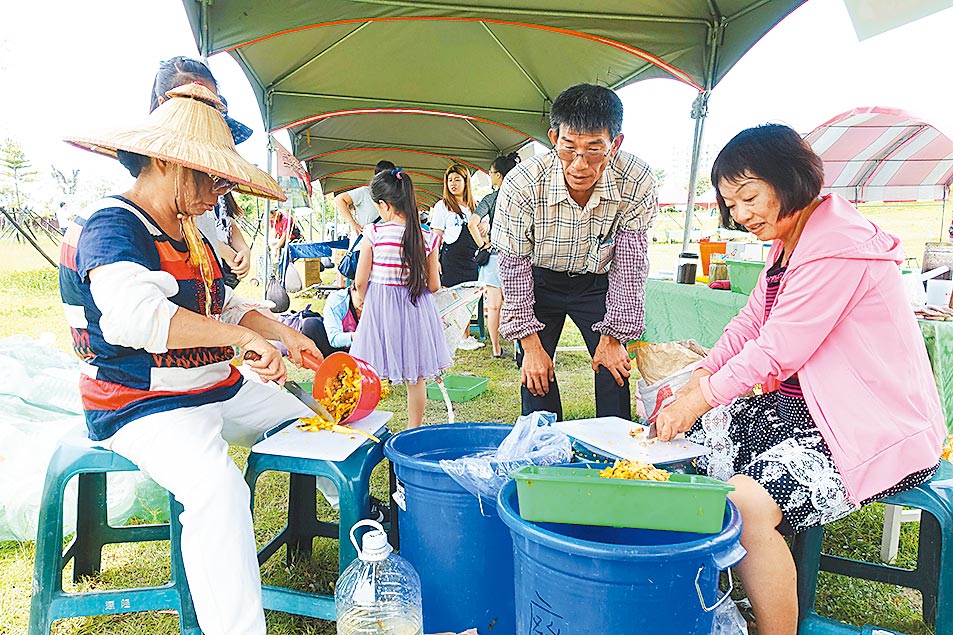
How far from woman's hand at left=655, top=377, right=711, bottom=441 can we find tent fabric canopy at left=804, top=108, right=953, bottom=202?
24.6ft

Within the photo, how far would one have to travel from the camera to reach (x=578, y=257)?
248cm

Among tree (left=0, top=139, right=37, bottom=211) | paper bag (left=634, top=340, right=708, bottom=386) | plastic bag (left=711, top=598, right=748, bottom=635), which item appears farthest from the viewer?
tree (left=0, top=139, right=37, bottom=211)

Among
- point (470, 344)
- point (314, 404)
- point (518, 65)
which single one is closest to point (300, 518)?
point (314, 404)

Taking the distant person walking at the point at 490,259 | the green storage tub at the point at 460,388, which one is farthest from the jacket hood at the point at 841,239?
the distant person walking at the point at 490,259

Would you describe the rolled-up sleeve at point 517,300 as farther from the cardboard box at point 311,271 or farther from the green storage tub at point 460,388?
the cardboard box at point 311,271

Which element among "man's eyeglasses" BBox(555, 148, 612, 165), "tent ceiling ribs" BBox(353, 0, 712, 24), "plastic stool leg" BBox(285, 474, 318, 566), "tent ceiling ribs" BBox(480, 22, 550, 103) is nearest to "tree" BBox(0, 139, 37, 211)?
"tent ceiling ribs" BBox(480, 22, 550, 103)

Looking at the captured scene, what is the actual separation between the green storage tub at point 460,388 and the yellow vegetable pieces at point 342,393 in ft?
7.31

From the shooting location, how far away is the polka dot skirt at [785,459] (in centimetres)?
154

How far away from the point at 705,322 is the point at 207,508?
3.22 meters

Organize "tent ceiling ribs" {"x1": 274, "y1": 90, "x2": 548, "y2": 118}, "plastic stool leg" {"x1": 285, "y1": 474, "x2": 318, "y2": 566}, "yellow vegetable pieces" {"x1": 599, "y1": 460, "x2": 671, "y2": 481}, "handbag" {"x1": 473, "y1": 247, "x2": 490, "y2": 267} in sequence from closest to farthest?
"yellow vegetable pieces" {"x1": 599, "y1": 460, "x2": 671, "y2": 481} < "plastic stool leg" {"x1": 285, "y1": 474, "x2": 318, "y2": 566} < "handbag" {"x1": 473, "y1": 247, "x2": 490, "y2": 267} < "tent ceiling ribs" {"x1": 274, "y1": 90, "x2": 548, "y2": 118}

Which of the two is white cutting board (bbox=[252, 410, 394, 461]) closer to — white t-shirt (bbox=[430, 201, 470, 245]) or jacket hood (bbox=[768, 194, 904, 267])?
jacket hood (bbox=[768, 194, 904, 267])

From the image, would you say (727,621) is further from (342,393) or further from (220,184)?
(220,184)

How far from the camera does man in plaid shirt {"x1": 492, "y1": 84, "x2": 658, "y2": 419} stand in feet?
7.86

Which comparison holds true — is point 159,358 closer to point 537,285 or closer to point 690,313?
point 537,285
